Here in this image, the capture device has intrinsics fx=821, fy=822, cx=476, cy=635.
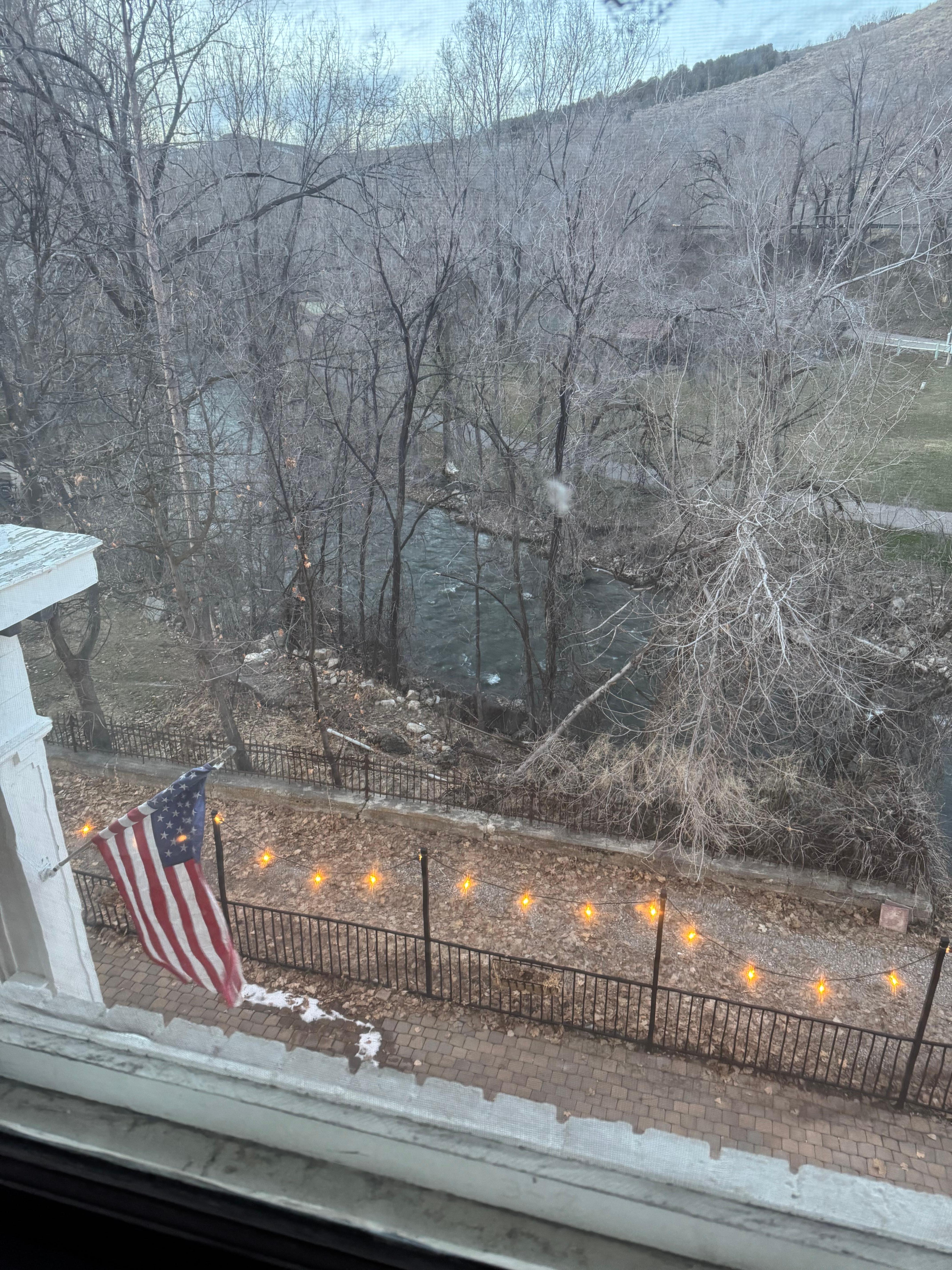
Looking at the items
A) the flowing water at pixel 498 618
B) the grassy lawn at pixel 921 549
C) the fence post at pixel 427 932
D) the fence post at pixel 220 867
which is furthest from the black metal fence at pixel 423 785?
the grassy lawn at pixel 921 549

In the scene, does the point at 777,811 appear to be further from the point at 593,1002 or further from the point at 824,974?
the point at 593,1002

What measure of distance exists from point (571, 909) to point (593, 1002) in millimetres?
1186

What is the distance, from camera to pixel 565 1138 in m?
1.12

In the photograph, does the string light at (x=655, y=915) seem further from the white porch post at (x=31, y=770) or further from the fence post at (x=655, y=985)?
the white porch post at (x=31, y=770)

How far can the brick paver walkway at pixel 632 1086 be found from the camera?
446cm

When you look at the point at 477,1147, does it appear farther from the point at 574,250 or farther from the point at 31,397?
the point at 574,250

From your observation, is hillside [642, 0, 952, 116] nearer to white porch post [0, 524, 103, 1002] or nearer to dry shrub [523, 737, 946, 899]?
white porch post [0, 524, 103, 1002]

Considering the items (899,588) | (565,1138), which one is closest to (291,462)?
(899,588)

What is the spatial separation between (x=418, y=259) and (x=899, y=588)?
6.28 metres

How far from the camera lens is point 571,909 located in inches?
265

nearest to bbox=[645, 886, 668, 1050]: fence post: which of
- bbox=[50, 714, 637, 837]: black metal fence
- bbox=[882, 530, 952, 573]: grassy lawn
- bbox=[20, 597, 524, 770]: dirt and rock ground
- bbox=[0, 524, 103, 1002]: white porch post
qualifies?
bbox=[50, 714, 637, 837]: black metal fence

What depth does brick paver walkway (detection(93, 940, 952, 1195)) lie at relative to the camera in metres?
4.46

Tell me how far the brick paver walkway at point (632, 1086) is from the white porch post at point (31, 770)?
119cm

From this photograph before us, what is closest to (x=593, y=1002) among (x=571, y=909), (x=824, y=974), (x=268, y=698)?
(x=571, y=909)
